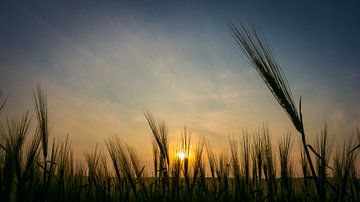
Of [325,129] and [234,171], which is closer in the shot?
[325,129]

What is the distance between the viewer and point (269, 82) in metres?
1.90

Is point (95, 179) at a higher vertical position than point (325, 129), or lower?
lower

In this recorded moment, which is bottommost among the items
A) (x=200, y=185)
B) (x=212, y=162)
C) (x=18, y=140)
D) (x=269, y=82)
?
(x=200, y=185)

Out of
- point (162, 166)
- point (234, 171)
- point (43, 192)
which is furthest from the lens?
point (234, 171)

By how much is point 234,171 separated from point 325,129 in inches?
75.4

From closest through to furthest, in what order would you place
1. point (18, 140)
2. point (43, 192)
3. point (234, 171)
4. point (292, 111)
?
point (292, 111), point (18, 140), point (43, 192), point (234, 171)

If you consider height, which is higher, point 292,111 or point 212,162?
point 292,111

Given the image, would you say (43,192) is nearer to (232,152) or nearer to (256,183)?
(232,152)

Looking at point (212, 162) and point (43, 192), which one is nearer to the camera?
point (43, 192)

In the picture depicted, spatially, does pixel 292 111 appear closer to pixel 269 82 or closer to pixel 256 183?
pixel 269 82

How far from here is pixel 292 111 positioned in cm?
180

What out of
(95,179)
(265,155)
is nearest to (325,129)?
(265,155)

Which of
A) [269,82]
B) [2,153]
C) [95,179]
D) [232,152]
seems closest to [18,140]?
[2,153]

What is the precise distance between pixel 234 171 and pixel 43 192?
8.18ft
